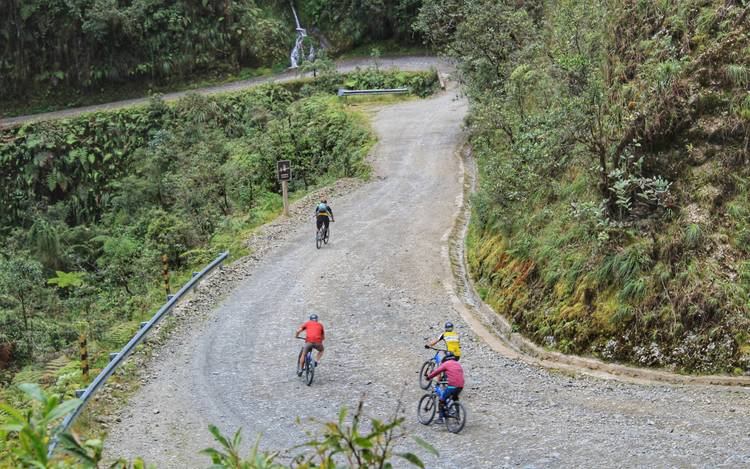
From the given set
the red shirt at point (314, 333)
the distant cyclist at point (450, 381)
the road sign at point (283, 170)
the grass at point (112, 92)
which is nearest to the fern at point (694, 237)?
the distant cyclist at point (450, 381)

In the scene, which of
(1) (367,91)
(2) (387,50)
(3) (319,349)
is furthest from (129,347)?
(2) (387,50)

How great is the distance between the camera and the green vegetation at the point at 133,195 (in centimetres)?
1897

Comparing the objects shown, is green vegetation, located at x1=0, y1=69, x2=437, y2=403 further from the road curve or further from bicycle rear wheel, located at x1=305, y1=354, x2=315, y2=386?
bicycle rear wheel, located at x1=305, y1=354, x2=315, y2=386

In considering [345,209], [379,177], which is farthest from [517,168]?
[379,177]

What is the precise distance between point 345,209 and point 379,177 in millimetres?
3380

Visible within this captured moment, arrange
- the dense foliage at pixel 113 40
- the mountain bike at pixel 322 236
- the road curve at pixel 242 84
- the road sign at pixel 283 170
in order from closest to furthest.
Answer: the mountain bike at pixel 322 236, the road sign at pixel 283 170, the road curve at pixel 242 84, the dense foliage at pixel 113 40

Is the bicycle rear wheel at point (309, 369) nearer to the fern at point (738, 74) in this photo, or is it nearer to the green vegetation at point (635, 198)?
the green vegetation at point (635, 198)

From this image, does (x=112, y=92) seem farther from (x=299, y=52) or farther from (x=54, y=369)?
(x=54, y=369)

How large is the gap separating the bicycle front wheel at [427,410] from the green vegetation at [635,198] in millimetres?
3067

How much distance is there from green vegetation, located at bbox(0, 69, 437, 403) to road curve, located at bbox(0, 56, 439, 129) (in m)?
1.71

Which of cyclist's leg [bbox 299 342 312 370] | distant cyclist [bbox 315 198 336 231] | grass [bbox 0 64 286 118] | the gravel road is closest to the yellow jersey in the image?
the gravel road

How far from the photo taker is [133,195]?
30.9m

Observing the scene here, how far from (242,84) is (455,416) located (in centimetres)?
3327

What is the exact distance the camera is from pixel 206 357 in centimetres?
1446
